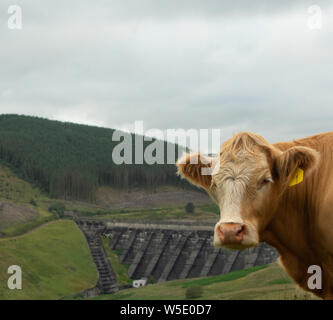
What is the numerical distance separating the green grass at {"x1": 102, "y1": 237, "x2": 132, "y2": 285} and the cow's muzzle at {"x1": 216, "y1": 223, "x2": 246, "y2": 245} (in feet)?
351

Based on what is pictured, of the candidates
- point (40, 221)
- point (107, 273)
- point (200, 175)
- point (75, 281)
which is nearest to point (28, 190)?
point (40, 221)

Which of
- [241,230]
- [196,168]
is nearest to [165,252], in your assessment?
[196,168]

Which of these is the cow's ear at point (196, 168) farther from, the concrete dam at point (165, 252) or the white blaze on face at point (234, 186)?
the concrete dam at point (165, 252)

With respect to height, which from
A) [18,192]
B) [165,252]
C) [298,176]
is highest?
[298,176]

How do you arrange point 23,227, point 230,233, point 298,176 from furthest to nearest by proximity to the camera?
point 23,227 < point 298,176 < point 230,233

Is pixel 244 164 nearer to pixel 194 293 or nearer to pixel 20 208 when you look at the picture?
pixel 194 293

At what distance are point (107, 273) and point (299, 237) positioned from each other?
360ft

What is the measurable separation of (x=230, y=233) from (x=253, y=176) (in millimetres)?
984

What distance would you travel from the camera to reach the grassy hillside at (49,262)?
85.8 meters

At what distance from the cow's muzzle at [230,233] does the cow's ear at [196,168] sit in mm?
1447

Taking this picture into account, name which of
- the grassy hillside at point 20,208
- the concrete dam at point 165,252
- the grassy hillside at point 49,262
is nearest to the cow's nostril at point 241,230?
the grassy hillside at point 49,262

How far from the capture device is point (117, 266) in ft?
400

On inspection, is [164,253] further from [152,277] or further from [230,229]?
[230,229]

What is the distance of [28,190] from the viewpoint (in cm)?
19500
